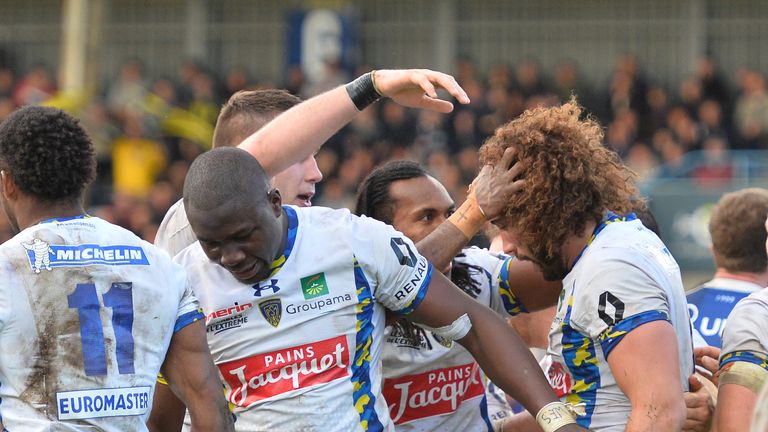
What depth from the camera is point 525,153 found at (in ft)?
14.4

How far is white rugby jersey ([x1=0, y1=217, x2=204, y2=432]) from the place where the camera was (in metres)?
3.87

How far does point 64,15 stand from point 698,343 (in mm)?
19615

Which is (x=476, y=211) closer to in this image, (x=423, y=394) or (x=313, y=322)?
(x=313, y=322)

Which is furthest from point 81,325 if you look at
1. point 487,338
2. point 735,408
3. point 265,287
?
point 735,408

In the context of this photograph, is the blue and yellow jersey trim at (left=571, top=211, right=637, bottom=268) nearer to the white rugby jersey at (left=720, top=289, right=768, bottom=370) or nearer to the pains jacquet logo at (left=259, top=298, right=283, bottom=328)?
the white rugby jersey at (left=720, top=289, right=768, bottom=370)

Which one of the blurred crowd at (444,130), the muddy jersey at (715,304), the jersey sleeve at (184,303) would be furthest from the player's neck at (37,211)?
the blurred crowd at (444,130)

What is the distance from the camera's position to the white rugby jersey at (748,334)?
14.7 feet

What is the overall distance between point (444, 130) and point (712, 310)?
10095 mm

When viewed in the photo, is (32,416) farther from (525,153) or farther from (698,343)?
(698,343)

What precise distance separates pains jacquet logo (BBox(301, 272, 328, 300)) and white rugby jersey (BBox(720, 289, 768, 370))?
1556 mm

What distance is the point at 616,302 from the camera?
410 cm

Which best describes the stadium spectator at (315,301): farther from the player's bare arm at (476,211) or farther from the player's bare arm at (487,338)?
the player's bare arm at (476,211)

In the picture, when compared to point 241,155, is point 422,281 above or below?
below

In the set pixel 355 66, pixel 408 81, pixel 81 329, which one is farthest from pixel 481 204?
pixel 355 66
